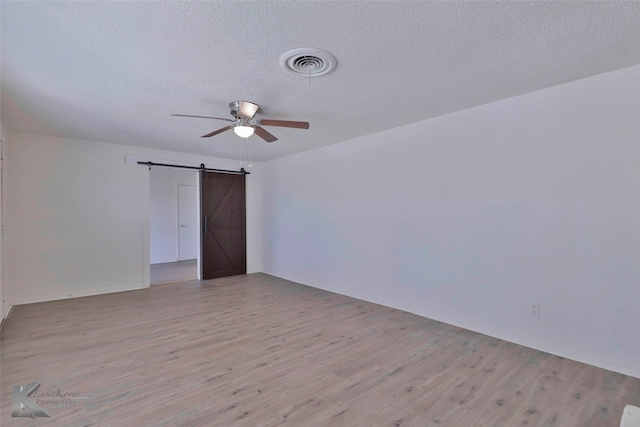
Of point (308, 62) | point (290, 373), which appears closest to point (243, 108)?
point (308, 62)

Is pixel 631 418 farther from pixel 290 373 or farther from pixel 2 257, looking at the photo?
pixel 2 257

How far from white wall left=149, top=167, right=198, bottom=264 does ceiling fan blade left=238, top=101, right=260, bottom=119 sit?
5.51 m

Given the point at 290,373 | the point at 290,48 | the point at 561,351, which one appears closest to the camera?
the point at 290,48

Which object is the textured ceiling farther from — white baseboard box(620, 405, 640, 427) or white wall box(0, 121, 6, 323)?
white baseboard box(620, 405, 640, 427)

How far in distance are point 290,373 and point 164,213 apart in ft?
23.3

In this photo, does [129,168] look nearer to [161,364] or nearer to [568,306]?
[161,364]

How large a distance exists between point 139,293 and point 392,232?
4.26 meters

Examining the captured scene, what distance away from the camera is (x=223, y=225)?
20.5 feet

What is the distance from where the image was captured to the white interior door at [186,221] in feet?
27.3

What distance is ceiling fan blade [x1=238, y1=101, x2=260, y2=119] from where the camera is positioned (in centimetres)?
281

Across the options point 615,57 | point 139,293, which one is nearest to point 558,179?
point 615,57

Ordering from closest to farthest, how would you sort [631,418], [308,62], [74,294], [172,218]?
[631,418], [308,62], [74,294], [172,218]

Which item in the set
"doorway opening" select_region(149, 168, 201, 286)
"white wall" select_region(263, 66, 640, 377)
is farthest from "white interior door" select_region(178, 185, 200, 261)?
"white wall" select_region(263, 66, 640, 377)

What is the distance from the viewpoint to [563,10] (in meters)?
1.71
